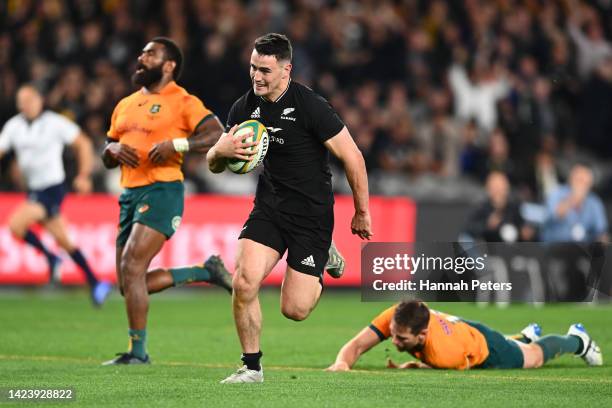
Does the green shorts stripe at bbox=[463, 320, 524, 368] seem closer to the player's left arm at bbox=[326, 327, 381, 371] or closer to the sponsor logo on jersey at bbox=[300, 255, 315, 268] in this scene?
the player's left arm at bbox=[326, 327, 381, 371]

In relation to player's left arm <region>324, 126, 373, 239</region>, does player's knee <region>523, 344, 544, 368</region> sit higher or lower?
lower

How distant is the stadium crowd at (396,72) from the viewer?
2105cm

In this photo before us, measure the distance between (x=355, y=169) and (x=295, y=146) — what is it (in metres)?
0.53

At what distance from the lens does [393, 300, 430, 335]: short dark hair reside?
9516 mm

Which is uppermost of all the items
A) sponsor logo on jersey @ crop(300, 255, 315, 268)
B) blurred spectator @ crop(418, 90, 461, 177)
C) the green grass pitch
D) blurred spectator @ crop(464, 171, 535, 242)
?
blurred spectator @ crop(418, 90, 461, 177)

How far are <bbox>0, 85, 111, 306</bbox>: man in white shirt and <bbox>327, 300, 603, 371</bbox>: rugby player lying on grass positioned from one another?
705cm

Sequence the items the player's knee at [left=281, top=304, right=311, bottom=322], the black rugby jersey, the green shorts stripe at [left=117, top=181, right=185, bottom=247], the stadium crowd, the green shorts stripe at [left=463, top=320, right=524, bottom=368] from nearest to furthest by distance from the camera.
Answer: the black rugby jersey → the player's knee at [left=281, top=304, right=311, bottom=322] → the green shorts stripe at [left=463, top=320, right=524, bottom=368] → the green shorts stripe at [left=117, top=181, right=185, bottom=247] → the stadium crowd

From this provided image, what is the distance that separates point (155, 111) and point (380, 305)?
9.07m

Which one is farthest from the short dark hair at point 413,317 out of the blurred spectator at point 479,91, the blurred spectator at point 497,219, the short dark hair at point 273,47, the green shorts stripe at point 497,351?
the blurred spectator at point 479,91

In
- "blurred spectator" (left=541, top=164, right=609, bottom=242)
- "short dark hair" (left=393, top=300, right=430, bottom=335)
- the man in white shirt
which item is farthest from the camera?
"blurred spectator" (left=541, top=164, right=609, bottom=242)

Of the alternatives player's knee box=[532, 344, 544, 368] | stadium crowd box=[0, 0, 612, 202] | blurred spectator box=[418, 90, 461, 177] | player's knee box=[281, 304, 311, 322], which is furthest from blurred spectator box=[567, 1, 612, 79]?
player's knee box=[281, 304, 311, 322]

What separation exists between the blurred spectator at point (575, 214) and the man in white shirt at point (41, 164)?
6701mm

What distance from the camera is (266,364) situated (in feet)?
35.2

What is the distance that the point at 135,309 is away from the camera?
10.4m
